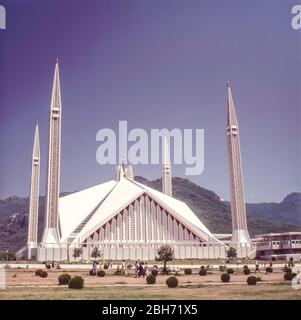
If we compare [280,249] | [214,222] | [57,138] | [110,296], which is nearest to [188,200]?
[214,222]

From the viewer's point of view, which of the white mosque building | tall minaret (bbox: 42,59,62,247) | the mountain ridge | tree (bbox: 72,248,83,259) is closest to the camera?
tree (bbox: 72,248,83,259)

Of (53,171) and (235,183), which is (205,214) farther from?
(53,171)

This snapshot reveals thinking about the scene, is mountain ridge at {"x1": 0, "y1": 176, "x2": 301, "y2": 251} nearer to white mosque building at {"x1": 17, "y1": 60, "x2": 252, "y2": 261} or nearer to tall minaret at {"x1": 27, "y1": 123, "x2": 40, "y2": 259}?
tall minaret at {"x1": 27, "y1": 123, "x2": 40, "y2": 259}

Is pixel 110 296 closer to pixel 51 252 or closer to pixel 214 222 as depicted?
pixel 51 252

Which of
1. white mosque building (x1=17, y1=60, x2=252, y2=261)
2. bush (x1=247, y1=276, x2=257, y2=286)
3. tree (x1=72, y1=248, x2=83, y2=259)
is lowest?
bush (x1=247, y1=276, x2=257, y2=286)

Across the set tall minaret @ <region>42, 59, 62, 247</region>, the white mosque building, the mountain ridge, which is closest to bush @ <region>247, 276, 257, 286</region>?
the white mosque building
